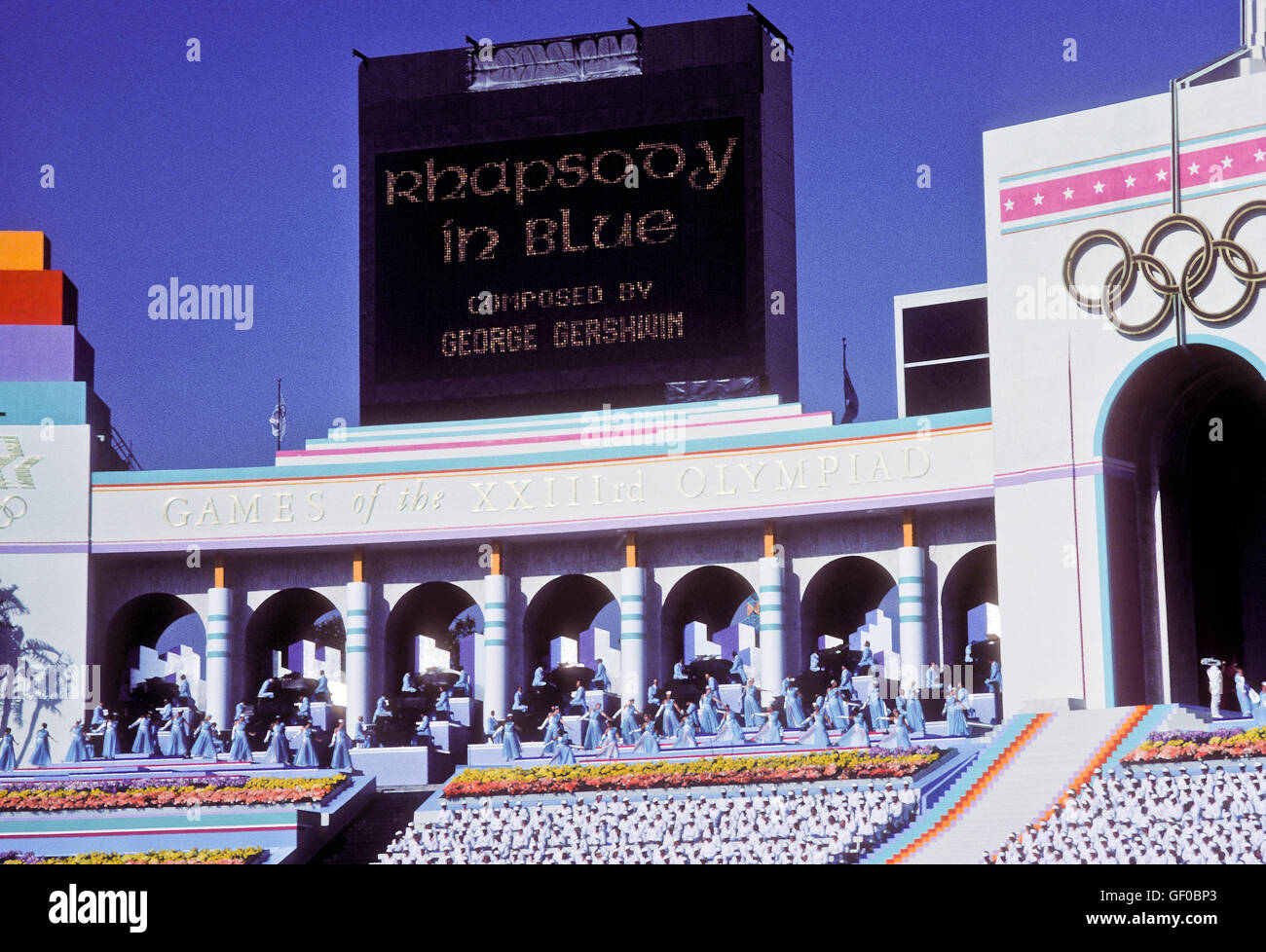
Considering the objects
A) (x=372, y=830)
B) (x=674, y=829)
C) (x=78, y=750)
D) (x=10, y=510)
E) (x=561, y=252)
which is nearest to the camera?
(x=674, y=829)

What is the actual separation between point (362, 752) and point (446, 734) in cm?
208

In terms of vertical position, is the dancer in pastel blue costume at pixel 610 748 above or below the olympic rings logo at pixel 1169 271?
below

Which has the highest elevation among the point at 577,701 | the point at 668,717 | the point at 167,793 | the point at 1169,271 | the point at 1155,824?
the point at 1169,271

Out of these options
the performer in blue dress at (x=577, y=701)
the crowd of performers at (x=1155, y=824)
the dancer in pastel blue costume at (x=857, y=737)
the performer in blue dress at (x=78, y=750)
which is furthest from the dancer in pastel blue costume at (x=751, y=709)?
the performer in blue dress at (x=78, y=750)

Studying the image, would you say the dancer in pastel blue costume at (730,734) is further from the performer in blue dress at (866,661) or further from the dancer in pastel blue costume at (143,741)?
the dancer in pastel blue costume at (143,741)

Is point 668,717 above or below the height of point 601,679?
below

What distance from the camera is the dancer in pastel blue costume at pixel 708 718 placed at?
4231 cm

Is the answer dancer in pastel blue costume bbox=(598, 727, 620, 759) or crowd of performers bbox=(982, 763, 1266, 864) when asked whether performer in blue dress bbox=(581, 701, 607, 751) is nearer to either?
dancer in pastel blue costume bbox=(598, 727, 620, 759)

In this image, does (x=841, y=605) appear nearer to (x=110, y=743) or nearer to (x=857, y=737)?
(x=857, y=737)

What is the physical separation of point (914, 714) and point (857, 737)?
1291mm

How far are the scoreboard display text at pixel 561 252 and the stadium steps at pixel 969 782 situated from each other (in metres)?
11.3

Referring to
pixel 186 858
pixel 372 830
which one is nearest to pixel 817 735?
pixel 372 830

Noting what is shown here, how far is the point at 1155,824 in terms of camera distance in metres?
31.4

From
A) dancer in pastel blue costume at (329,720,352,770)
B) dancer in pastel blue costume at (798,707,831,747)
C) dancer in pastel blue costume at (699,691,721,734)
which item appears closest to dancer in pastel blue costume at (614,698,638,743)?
dancer in pastel blue costume at (699,691,721,734)
